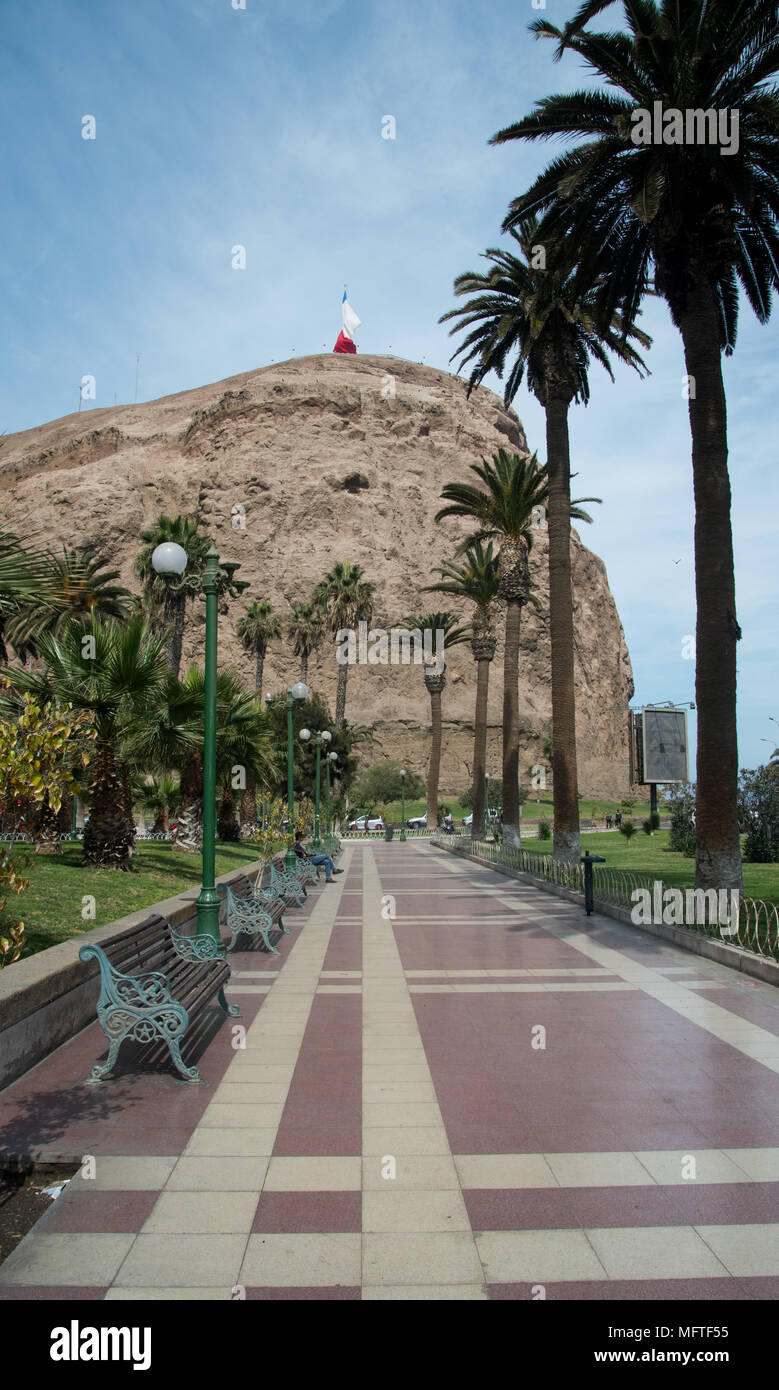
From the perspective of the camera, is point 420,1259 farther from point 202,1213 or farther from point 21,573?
point 21,573

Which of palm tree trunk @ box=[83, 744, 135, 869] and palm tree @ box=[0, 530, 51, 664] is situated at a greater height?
palm tree @ box=[0, 530, 51, 664]

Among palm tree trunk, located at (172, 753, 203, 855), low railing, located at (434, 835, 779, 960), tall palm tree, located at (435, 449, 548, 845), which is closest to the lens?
low railing, located at (434, 835, 779, 960)

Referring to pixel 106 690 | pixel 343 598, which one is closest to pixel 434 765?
pixel 343 598

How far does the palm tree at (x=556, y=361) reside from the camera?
19.1 metres

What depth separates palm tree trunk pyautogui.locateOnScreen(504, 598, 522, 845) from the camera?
27266 mm

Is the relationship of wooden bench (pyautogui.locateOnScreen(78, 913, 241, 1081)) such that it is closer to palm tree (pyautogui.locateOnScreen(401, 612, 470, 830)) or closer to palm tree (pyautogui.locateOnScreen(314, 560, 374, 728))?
palm tree (pyautogui.locateOnScreen(401, 612, 470, 830))

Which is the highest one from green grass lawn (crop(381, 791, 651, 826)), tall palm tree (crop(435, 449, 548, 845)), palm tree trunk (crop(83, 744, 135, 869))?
tall palm tree (crop(435, 449, 548, 845))

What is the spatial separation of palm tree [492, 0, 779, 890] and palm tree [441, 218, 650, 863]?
3.77 meters

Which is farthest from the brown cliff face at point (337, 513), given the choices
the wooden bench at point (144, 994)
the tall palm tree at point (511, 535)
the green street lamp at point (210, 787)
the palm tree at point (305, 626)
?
the wooden bench at point (144, 994)

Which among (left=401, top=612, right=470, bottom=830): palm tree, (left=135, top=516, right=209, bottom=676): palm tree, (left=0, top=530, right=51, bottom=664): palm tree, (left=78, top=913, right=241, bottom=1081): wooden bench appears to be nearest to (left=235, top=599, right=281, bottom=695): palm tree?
(left=401, top=612, right=470, bottom=830): palm tree

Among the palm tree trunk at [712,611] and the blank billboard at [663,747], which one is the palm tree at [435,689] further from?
the palm tree trunk at [712,611]

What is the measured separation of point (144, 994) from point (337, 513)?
9625cm
